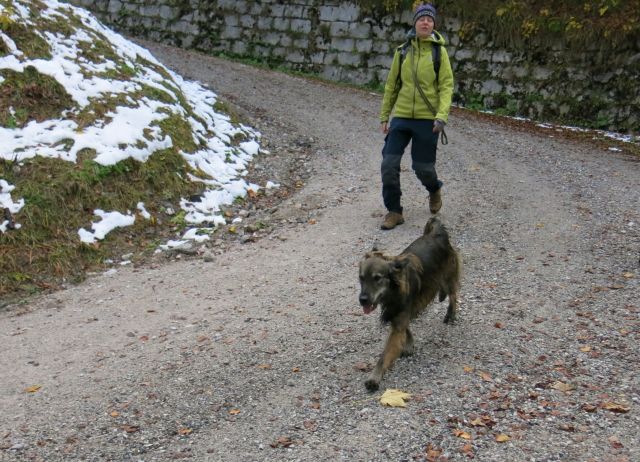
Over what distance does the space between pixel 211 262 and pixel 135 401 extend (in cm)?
289

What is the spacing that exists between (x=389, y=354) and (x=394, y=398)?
334 millimetres

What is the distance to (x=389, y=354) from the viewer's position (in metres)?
4.45

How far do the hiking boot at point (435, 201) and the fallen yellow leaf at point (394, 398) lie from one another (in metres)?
4.24

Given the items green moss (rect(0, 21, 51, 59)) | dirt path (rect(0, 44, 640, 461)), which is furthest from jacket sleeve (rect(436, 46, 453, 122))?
green moss (rect(0, 21, 51, 59))

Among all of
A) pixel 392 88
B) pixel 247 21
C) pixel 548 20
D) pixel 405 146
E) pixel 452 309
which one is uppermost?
pixel 548 20

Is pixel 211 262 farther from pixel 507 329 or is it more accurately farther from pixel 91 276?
pixel 507 329

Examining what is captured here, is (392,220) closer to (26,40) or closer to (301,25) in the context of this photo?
(26,40)

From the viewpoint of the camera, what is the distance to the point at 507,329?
5219 mm

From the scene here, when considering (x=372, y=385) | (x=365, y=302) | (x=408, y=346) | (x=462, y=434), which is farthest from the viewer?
(x=408, y=346)

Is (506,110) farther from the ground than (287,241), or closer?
farther from the ground

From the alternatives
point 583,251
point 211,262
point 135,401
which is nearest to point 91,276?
point 211,262

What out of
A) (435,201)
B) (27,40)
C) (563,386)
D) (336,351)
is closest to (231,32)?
(27,40)

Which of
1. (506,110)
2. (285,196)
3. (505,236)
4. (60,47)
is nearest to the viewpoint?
(505,236)

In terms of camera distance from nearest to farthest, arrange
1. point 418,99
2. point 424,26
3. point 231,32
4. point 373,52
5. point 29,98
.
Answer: point 424,26
point 418,99
point 29,98
point 373,52
point 231,32
